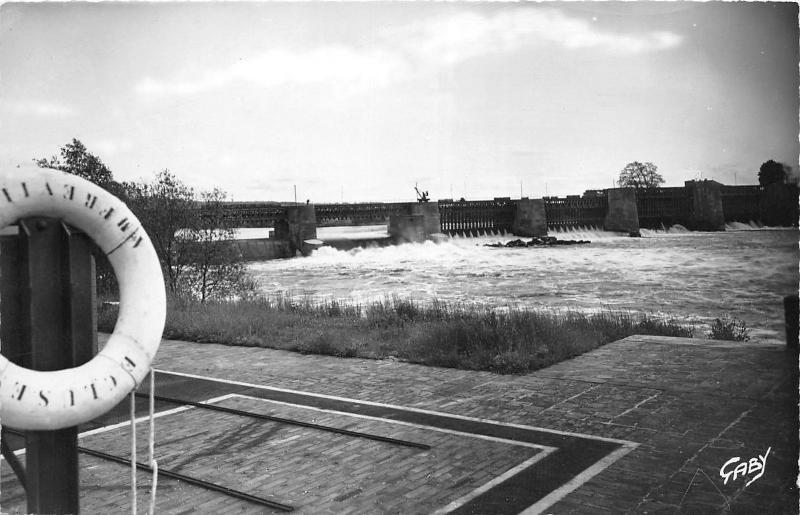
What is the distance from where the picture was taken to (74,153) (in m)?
15.7

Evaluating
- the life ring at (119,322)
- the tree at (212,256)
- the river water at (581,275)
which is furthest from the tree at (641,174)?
the life ring at (119,322)

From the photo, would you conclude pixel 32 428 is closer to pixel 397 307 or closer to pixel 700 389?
pixel 700 389

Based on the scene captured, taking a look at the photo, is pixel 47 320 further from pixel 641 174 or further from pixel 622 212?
pixel 641 174

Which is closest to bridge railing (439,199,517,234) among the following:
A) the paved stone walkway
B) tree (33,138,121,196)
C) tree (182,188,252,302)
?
tree (182,188,252,302)

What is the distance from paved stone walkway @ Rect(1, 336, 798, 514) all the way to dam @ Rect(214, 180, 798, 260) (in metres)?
34.8

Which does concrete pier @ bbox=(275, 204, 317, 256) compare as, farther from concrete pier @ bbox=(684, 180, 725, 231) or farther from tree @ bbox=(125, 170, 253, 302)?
concrete pier @ bbox=(684, 180, 725, 231)

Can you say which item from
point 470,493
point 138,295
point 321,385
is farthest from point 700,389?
point 138,295

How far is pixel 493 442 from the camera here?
5551 millimetres

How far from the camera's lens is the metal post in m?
3.24

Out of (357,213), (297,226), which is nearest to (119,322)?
(297,226)

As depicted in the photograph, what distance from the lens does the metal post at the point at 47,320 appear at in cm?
324

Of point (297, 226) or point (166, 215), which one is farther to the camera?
point (297, 226)

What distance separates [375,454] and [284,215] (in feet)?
142

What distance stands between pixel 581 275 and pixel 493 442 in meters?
29.4
